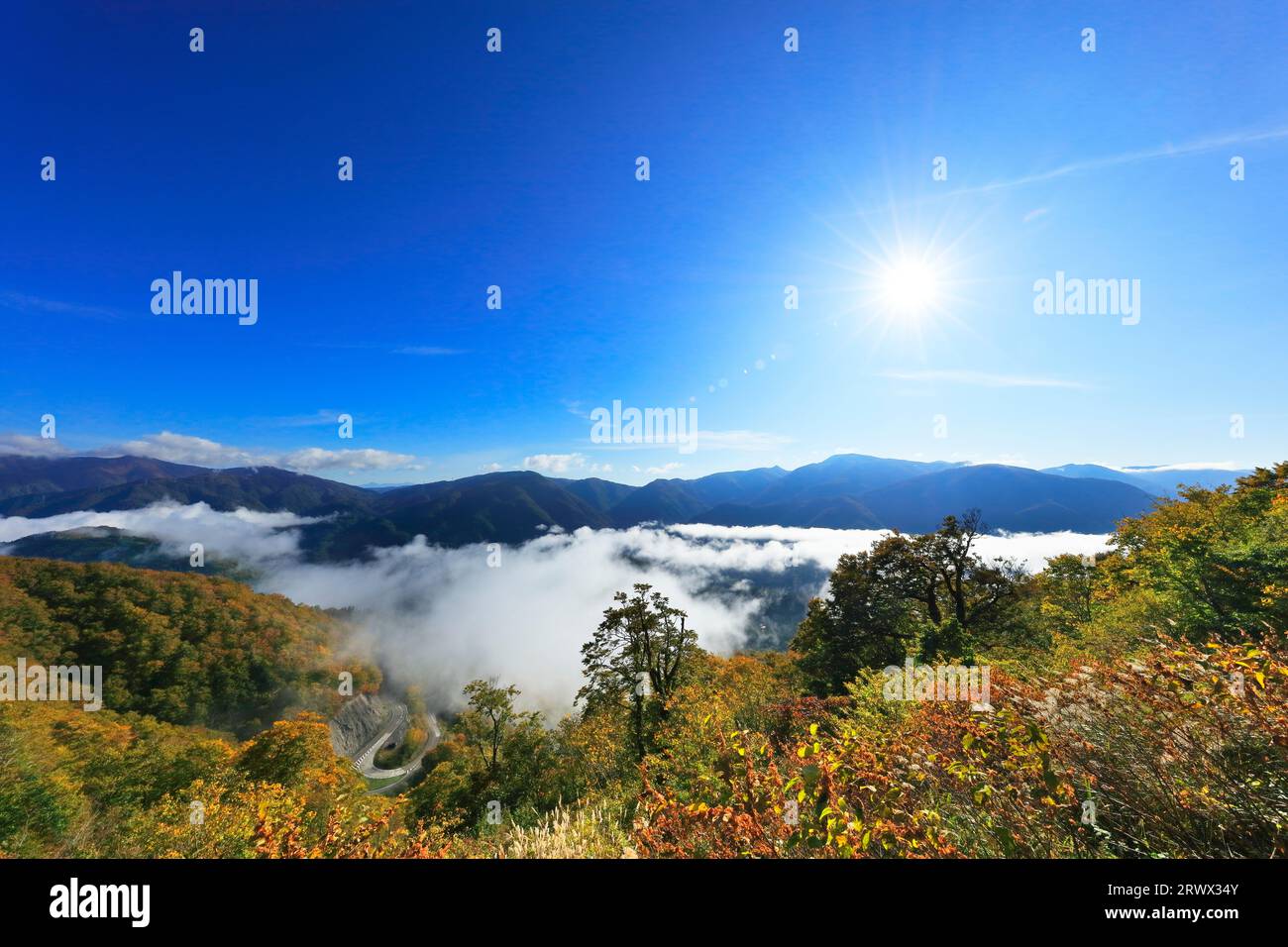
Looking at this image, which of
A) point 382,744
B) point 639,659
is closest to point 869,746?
point 639,659

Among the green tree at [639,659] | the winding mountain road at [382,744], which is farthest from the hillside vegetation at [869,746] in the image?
the winding mountain road at [382,744]

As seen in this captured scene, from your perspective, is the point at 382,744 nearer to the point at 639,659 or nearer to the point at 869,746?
the point at 639,659

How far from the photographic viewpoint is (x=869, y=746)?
5.49 meters

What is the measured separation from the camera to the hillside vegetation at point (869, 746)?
365cm

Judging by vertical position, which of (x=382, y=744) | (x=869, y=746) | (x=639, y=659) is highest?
(x=869, y=746)

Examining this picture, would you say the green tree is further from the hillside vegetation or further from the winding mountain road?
the winding mountain road

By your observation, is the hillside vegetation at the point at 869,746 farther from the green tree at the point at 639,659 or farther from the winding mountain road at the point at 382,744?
the winding mountain road at the point at 382,744

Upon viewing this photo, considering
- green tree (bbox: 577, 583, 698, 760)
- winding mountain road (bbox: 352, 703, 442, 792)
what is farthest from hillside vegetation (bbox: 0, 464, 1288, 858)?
winding mountain road (bbox: 352, 703, 442, 792)

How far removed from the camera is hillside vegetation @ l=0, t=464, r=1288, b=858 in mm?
3654

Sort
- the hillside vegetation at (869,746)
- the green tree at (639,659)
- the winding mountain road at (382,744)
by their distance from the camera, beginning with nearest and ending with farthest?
the hillside vegetation at (869,746), the green tree at (639,659), the winding mountain road at (382,744)

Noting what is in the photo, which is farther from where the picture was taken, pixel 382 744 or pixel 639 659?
pixel 382 744
